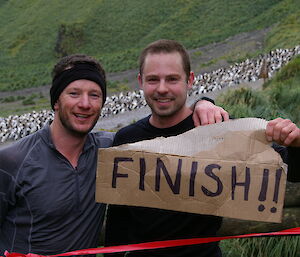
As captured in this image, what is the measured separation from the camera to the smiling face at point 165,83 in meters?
2.19

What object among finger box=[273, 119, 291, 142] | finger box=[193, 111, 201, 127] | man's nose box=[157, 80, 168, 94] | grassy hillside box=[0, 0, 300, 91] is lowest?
finger box=[273, 119, 291, 142]

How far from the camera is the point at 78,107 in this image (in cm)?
226

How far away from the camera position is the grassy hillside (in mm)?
55688

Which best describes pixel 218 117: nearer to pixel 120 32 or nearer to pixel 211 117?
pixel 211 117

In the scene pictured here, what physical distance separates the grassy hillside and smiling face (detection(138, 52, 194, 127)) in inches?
1999

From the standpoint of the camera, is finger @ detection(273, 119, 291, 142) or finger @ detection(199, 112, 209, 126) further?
finger @ detection(199, 112, 209, 126)

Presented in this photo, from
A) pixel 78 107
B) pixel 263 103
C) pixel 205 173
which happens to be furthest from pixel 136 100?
pixel 205 173

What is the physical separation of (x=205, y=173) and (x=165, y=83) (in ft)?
1.77

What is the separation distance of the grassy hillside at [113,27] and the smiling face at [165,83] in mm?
50778

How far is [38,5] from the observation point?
71.5 meters

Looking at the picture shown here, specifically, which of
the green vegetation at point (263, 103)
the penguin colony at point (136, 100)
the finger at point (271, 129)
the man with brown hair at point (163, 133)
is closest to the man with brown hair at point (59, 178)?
the man with brown hair at point (163, 133)

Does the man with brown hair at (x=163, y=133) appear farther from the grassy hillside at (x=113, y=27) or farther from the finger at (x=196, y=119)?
the grassy hillside at (x=113, y=27)

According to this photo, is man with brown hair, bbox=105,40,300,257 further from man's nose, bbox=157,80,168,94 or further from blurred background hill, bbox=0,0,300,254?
blurred background hill, bbox=0,0,300,254

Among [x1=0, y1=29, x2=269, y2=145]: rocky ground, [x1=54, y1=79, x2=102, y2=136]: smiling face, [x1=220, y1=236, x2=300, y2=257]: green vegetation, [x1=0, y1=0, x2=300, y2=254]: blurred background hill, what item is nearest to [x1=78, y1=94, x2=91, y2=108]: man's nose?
[x1=54, y1=79, x2=102, y2=136]: smiling face
